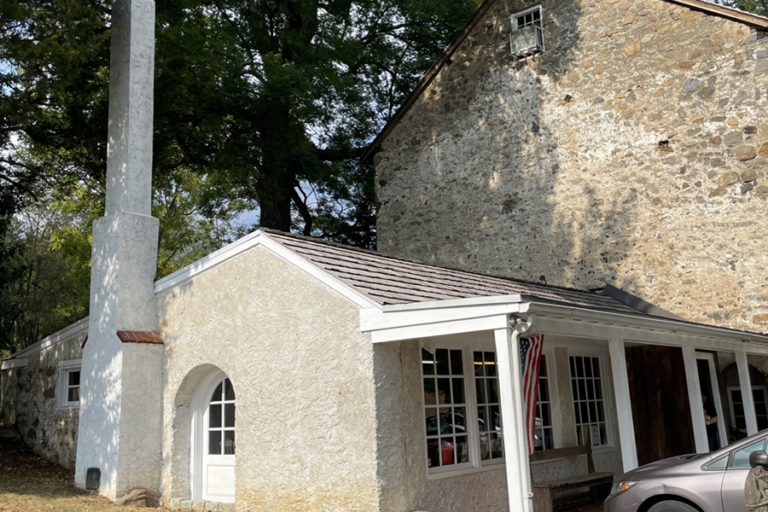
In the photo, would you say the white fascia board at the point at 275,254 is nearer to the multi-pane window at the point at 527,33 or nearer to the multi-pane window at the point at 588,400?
the multi-pane window at the point at 588,400

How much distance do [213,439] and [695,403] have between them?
6837mm

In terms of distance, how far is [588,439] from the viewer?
38.2 ft

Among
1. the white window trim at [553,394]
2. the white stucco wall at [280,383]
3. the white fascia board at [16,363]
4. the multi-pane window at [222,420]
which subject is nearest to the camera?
the white stucco wall at [280,383]

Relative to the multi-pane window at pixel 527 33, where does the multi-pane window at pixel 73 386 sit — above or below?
below

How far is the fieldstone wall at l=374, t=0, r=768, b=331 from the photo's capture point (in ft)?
42.6

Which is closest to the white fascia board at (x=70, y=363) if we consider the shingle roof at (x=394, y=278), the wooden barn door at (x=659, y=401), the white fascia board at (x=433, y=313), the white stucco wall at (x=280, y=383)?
the white stucco wall at (x=280, y=383)

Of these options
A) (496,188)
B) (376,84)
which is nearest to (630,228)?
(496,188)

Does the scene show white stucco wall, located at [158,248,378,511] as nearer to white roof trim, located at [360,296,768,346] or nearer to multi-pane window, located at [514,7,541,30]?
white roof trim, located at [360,296,768,346]

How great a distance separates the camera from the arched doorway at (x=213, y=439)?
10.1 meters

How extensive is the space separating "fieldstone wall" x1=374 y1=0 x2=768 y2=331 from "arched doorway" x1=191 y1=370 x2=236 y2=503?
23.9 feet

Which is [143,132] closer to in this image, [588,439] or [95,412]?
[95,412]

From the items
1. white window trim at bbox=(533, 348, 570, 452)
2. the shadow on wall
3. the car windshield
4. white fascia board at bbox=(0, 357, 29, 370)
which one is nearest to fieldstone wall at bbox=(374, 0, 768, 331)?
the shadow on wall

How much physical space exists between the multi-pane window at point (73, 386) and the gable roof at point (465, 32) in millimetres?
8596

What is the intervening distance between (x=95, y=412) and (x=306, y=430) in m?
4.02
